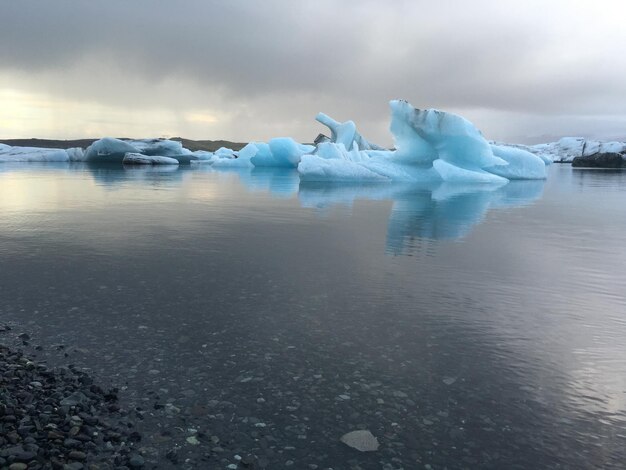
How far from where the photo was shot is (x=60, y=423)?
10.8 ft

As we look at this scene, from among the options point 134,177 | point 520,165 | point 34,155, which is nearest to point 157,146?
point 34,155

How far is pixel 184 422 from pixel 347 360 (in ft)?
5.29

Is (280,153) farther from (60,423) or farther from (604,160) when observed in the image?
(604,160)

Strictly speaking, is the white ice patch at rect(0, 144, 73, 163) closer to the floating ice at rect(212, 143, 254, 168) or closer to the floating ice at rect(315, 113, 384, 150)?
the floating ice at rect(212, 143, 254, 168)

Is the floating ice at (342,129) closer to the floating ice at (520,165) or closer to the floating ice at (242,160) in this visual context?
the floating ice at (520,165)

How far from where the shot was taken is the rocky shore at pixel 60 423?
2953 mm

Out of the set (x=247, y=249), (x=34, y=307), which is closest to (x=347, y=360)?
(x=34, y=307)

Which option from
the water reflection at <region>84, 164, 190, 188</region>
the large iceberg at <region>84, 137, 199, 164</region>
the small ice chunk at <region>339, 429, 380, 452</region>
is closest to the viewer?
the small ice chunk at <region>339, 429, 380, 452</region>

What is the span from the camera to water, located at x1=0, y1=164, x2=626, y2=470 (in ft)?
11.1

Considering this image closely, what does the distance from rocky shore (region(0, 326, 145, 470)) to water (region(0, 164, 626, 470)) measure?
16 cm

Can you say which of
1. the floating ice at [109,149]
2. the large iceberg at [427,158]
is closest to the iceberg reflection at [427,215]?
the large iceberg at [427,158]

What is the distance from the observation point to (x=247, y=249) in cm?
912

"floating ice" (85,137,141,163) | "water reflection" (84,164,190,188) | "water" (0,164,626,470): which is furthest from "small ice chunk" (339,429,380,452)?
"floating ice" (85,137,141,163)

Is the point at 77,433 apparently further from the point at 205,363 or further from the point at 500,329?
the point at 500,329
